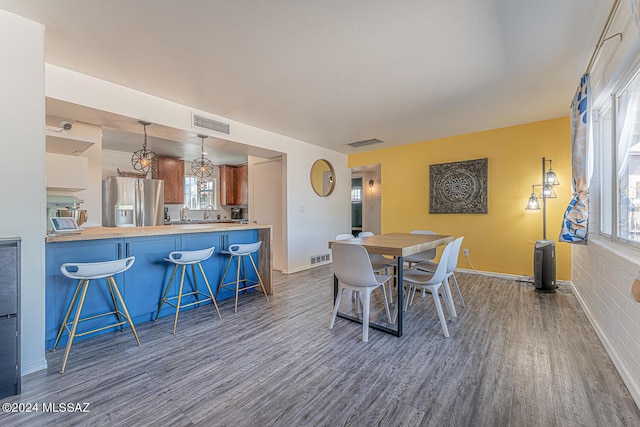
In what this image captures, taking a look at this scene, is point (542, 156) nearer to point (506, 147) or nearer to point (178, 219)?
point (506, 147)

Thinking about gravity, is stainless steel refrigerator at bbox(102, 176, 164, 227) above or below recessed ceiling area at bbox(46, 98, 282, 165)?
below

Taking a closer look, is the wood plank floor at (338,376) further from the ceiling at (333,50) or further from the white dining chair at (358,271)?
the ceiling at (333,50)

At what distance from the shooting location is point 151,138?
4.81 meters

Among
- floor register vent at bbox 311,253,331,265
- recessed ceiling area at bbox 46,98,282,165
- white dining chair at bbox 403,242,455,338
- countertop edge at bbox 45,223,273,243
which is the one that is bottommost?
floor register vent at bbox 311,253,331,265

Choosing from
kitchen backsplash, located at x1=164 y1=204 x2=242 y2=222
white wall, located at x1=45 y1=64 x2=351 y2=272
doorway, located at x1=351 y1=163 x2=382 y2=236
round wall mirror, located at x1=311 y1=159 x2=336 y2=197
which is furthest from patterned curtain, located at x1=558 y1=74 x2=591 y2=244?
kitchen backsplash, located at x1=164 y1=204 x2=242 y2=222

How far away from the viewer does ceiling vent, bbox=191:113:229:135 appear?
3.45m

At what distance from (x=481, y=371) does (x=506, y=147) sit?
3717 mm

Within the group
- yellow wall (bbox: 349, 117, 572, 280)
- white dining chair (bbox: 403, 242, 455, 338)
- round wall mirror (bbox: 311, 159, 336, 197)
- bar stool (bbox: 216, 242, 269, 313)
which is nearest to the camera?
white dining chair (bbox: 403, 242, 455, 338)

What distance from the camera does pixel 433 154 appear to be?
507cm

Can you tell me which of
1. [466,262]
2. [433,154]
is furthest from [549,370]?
[433,154]

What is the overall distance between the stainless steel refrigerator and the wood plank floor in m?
2.64

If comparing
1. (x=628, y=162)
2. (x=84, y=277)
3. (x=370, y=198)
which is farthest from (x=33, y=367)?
(x=370, y=198)

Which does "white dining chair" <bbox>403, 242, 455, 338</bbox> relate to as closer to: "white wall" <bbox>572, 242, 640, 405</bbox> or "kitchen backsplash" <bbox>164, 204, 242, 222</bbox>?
"white wall" <bbox>572, 242, 640, 405</bbox>

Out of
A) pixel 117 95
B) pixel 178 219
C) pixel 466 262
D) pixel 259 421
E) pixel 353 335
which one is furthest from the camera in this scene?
pixel 178 219
